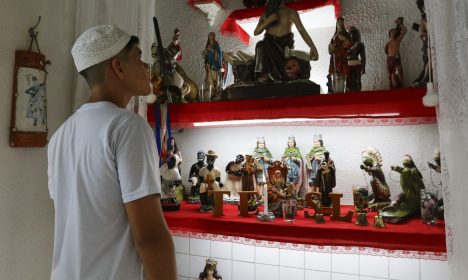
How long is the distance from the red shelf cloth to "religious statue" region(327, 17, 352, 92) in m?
0.50

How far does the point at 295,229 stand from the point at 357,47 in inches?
27.5

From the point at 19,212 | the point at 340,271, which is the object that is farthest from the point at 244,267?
the point at 19,212

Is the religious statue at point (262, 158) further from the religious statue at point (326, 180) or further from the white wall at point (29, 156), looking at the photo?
the white wall at point (29, 156)

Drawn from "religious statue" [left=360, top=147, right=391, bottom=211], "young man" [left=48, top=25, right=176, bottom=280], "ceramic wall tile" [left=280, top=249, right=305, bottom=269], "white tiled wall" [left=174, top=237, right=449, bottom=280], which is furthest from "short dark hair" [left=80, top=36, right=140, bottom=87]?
"ceramic wall tile" [left=280, top=249, right=305, bottom=269]

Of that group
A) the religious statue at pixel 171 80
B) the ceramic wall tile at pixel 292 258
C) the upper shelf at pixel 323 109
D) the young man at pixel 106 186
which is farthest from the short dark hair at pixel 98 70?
the ceramic wall tile at pixel 292 258

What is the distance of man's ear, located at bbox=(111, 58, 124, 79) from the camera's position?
0.82 m

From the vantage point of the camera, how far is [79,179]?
75 cm

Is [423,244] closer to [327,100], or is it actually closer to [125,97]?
[327,100]

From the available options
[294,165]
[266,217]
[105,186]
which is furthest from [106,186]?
[294,165]

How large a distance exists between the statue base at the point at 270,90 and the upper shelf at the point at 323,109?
5 centimetres

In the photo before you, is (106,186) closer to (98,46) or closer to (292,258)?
(98,46)

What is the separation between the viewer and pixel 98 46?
802mm

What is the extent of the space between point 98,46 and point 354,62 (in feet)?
2.99

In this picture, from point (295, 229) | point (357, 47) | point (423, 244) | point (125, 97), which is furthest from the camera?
point (357, 47)
